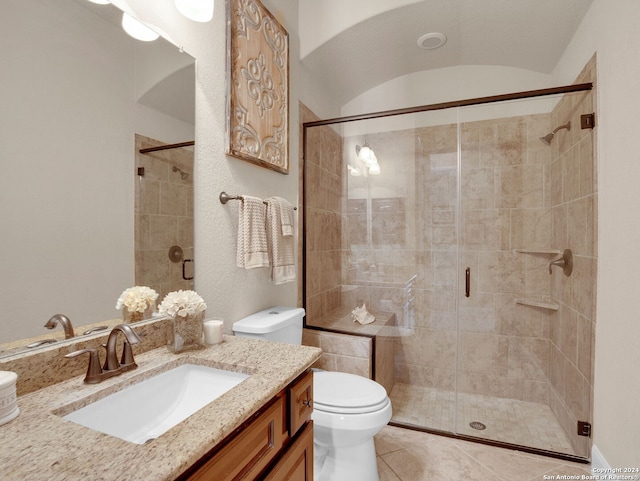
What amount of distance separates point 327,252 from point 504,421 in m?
1.65

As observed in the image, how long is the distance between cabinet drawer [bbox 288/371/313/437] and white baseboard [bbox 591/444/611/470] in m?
1.59

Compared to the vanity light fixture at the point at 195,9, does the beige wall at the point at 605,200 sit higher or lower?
lower

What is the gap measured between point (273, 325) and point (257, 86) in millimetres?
1282

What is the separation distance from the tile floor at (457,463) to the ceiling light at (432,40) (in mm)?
2733

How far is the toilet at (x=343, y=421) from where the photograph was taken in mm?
1430

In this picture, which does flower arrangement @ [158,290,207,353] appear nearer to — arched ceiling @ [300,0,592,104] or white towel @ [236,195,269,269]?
white towel @ [236,195,269,269]

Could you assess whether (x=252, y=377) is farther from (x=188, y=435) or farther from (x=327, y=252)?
(x=327, y=252)

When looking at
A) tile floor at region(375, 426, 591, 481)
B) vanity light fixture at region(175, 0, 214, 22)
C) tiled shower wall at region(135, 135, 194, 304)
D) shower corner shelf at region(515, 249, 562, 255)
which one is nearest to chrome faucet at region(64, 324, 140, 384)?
tiled shower wall at region(135, 135, 194, 304)

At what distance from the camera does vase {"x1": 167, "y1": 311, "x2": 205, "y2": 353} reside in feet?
3.71

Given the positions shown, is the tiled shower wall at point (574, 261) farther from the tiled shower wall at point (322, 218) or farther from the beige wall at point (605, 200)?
the tiled shower wall at point (322, 218)

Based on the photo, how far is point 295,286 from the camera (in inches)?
88.6

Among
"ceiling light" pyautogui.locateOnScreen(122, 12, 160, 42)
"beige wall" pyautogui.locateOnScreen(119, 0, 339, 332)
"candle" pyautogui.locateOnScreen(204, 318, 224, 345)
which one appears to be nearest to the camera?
"ceiling light" pyautogui.locateOnScreen(122, 12, 160, 42)

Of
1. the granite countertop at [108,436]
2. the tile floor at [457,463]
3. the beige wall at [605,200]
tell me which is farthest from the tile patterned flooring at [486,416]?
the granite countertop at [108,436]

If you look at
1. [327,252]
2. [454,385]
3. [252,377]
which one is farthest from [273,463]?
[454,385]
